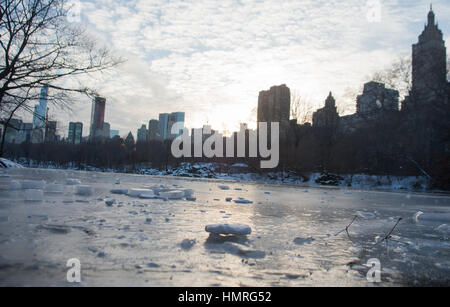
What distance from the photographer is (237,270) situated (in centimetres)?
160

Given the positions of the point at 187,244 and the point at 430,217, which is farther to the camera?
the point at 430,217

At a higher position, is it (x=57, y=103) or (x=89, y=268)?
(x=57, y=103)

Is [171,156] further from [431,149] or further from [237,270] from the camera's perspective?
[237,270]

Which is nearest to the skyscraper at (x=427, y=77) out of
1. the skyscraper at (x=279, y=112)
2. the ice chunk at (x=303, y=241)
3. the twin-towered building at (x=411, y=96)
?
the twin-towered building at (x=411, y=96)

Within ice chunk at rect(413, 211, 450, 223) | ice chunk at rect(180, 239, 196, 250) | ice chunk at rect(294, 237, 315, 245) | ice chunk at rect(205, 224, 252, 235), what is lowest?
ice chunk at rect(413, 211, 450, 223)

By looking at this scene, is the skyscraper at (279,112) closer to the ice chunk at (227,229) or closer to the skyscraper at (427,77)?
the skyscraper at (427,77)

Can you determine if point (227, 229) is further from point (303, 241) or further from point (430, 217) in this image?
point (430, 217)

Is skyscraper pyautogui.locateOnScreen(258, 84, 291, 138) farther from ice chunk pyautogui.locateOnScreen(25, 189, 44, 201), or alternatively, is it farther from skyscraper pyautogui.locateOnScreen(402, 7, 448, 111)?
ice chunk pyautogui.locateOnScreen(25, 189, 44, 201)

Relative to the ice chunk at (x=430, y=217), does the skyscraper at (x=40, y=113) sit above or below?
above

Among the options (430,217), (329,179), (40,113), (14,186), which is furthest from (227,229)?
(329,179)

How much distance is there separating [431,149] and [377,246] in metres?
27.1

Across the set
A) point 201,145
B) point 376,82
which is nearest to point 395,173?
point 376,82

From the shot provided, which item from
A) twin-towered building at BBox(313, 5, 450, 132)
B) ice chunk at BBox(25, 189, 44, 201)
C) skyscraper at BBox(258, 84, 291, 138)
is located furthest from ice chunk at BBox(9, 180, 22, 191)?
skyscraper at BBox(258, 84, 291, 138)
